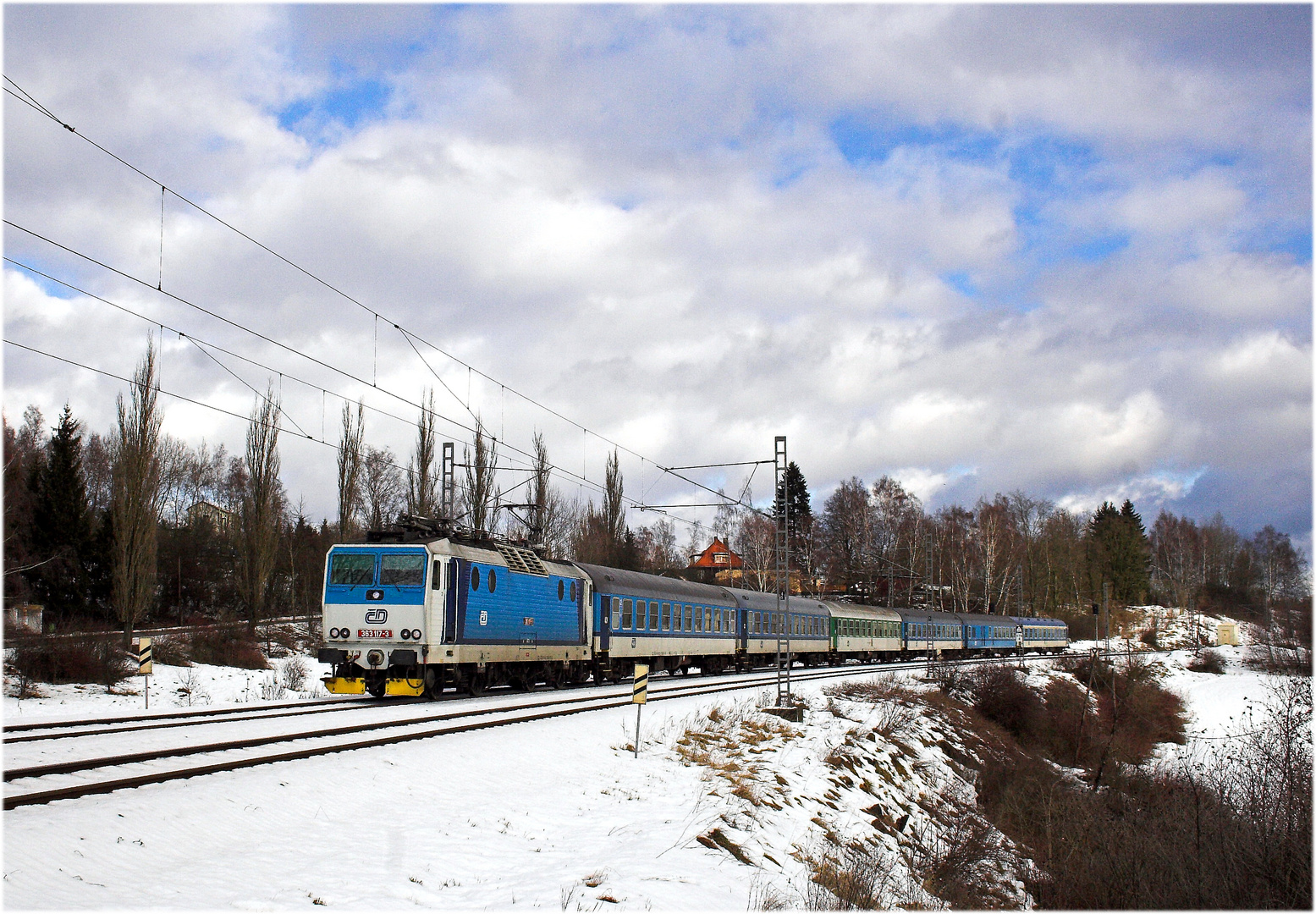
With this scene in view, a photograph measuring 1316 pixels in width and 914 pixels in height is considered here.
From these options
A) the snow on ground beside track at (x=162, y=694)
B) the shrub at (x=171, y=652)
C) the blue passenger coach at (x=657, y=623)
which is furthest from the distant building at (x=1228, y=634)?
the shrub at (x=171, y=652)

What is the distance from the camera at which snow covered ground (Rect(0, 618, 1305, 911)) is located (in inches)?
299

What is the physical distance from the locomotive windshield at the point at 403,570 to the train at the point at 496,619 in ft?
0.08

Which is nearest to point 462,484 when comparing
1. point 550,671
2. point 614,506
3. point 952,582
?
point 614,506

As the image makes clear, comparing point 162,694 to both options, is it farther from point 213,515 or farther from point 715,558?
point 715,558

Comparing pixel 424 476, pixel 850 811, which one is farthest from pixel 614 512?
pixel 850 811

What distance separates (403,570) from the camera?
19.0m

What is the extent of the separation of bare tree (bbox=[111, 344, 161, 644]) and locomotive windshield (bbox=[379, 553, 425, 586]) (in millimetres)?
15519

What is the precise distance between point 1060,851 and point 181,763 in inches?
535

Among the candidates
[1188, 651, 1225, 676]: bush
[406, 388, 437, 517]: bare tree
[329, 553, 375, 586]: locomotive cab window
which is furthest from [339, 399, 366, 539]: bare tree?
[1188, 651, 1225, 676]: bush

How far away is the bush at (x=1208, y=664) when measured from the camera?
58.3m

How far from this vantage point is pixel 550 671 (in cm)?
2486

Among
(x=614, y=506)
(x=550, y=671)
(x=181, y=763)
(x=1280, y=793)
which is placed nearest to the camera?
(x=181, y=763)

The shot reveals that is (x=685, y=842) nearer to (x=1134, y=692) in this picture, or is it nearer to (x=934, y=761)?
(x=934, y=761)

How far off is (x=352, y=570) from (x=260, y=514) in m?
23.9
